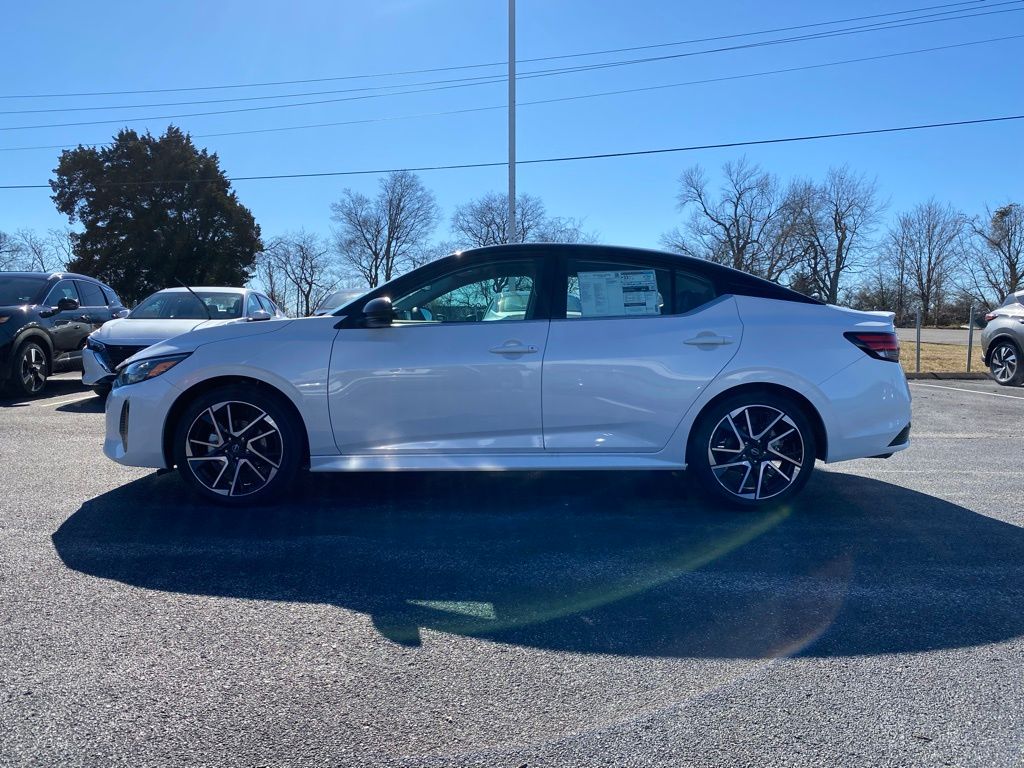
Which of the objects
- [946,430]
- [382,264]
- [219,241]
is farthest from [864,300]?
[946,430]

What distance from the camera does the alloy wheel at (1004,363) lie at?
43.2 ft

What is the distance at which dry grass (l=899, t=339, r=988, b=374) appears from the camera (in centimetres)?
1587

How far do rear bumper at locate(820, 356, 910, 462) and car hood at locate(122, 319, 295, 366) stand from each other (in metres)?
3.42

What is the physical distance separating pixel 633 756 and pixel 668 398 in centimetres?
274

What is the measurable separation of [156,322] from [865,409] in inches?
328

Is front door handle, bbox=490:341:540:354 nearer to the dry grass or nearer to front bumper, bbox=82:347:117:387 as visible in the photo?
front bumper, bbox=82:347:117:387

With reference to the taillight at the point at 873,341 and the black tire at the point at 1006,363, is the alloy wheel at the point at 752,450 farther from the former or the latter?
the black tire at the point at 1006,363

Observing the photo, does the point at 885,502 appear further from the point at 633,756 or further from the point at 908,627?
the point at 633,756

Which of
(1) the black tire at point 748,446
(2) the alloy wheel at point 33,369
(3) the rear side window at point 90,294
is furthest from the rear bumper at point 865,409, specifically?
(3) the rear side window at point 90,294

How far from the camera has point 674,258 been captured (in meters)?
5.07

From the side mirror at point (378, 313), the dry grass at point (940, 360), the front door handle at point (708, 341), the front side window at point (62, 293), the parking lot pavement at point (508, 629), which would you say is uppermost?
the front side window at point (62, 293)

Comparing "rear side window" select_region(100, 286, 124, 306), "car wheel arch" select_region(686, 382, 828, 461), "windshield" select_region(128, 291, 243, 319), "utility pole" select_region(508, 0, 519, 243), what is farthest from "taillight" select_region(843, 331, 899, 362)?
"utility pole" select_region(508, 0, 519, 243)

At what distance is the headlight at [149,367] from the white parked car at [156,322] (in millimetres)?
3415

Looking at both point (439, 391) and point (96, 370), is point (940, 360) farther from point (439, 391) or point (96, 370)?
point (96, 370)
